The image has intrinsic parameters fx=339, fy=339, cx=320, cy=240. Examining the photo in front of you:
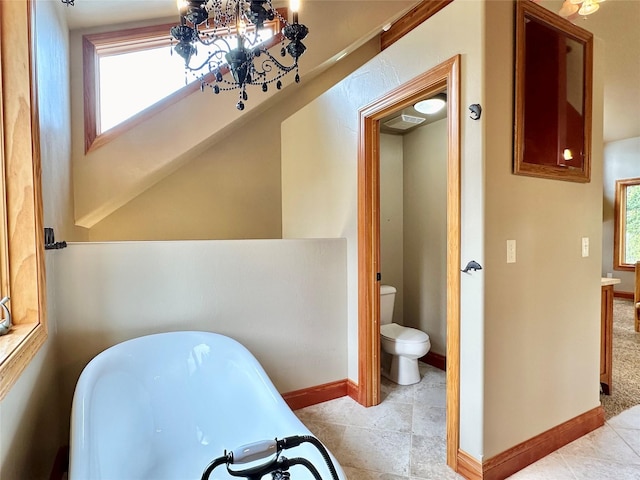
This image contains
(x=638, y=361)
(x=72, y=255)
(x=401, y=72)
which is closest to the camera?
(x=72, y=255)

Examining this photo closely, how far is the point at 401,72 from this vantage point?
6.48ft

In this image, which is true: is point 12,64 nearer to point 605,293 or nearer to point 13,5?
point 13,5

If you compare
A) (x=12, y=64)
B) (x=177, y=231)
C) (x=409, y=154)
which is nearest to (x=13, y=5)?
(x=12, y=64)

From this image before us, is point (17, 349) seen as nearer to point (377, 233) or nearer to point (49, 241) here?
point (49, 241)

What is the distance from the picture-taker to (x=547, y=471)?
1686 millimetres

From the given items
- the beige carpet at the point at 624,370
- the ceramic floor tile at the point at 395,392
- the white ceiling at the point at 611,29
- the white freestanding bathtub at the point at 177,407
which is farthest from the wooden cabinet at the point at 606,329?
the white freestanding bathtub at the point at 177,407

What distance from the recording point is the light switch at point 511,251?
1633 mm

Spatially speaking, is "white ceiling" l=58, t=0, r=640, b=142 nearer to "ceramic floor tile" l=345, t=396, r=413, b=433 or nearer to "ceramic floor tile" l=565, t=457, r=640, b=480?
"ceramic floor tile" l=565, t=457, r=640, b=480

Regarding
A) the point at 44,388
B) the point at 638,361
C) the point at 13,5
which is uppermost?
the point at 13,5

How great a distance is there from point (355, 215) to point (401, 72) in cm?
93

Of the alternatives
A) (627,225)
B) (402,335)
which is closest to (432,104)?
(402,335)

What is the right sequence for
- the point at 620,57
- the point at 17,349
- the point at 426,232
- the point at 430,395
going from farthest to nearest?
the point at 620,57
the point at 426,232
the point at 430,395
the point at 17,349

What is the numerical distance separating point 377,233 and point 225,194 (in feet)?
5.86

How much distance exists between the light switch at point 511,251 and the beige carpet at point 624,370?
4.82 ft
